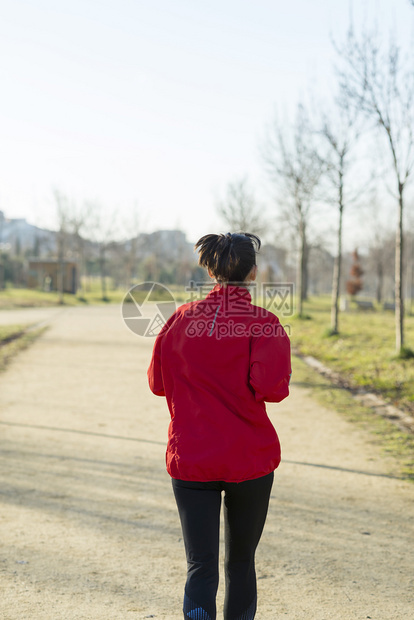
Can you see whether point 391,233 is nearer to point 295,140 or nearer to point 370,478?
point 295,140

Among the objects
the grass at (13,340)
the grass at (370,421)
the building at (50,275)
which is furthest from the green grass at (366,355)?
the building at (50,275)

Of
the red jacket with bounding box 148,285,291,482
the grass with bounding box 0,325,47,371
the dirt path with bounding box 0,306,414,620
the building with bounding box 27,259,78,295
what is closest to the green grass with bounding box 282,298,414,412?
the dirt path with bounding box 0,306,414,620

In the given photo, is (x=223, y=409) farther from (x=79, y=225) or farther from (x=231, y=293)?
(x=79, y=225)

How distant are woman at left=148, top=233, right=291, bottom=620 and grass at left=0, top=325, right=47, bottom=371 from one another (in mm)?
10193

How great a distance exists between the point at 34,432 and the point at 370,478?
3686 millimetres

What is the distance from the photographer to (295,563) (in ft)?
12.0

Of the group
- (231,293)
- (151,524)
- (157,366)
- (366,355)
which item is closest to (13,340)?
(366,355)

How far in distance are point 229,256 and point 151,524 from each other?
2.59 meters

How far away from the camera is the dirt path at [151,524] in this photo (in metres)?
3.17

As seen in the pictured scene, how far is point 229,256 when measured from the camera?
233 cm

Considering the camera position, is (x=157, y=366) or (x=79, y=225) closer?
(x=157, y=366)

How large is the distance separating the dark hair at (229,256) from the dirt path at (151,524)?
1.77m

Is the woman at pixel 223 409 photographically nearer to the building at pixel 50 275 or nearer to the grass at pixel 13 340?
the grass at pixel 13 340

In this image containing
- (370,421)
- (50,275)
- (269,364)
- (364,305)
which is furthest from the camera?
(50,275)
